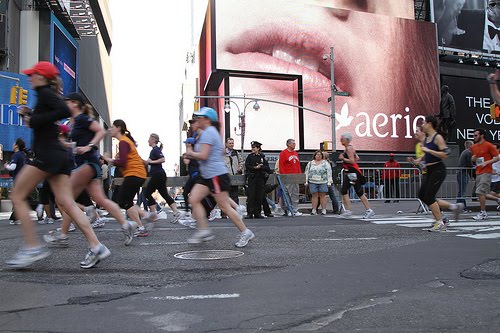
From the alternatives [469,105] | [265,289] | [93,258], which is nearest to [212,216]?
[93,258]

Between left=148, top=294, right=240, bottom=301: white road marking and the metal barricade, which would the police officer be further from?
left=148, top=294, right=240, bottom=301: white road marking

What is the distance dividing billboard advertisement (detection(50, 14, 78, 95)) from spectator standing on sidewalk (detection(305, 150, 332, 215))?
2676cm

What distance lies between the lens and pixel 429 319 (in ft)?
11.0

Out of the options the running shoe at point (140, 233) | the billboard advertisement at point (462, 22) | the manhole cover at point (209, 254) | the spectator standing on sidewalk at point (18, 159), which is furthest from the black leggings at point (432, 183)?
the billboard advertisement at point (462, 22)

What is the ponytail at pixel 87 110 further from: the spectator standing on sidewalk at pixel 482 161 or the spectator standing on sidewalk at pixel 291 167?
the spectator standing on sidewalk at pixel 482 161

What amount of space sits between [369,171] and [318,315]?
40.9ft

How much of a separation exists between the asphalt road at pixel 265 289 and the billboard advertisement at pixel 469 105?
48190mm

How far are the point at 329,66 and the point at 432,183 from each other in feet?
130

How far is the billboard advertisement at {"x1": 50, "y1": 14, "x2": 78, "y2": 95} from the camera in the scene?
1401 inches

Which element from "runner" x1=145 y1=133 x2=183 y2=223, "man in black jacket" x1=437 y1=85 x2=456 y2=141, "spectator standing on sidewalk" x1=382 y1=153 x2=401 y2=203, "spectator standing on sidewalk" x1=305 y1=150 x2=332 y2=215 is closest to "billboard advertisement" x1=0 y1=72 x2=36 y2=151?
"spectator standing on sidewalk" x1=305 y1=150 x2=332 y2=215

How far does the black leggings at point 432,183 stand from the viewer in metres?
8.01

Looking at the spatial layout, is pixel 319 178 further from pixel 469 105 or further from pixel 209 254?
pixel 469 105

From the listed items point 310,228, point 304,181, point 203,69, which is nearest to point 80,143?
point 310,228

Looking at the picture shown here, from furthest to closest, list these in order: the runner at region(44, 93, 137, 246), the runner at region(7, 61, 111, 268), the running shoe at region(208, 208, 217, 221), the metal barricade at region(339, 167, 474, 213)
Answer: the metal barricade at region(339, 167, 474, 213)
the running shoe at region(208, 208, 217, 221)
the runner at region(44, 93, 137, 246)
the runner at region(7, 61, 111, 268)
